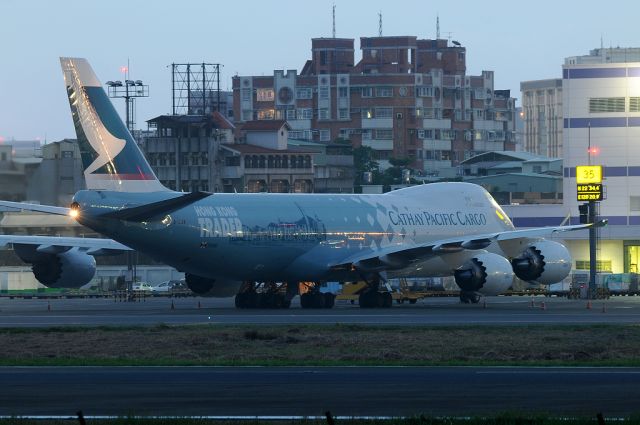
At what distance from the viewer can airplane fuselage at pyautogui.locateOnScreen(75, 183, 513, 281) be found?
5203 cm

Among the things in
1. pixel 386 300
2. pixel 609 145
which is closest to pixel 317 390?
pixel 386 300

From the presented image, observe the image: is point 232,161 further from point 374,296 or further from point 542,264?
point 542,264

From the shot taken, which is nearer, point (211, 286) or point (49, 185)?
point (49, 185)

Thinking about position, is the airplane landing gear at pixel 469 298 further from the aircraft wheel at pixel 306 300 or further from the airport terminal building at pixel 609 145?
the airport terminal building at pixel 609 145

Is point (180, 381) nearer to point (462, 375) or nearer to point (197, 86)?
point (462, 375)

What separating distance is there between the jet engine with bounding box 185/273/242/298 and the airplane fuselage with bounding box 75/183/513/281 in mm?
3272

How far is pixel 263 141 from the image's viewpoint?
151m

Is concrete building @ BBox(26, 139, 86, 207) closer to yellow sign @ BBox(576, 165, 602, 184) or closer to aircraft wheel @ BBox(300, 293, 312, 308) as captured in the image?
aircraft wheel @ BBox(300, 293, 312, 308)

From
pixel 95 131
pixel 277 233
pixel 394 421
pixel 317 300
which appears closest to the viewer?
pixel 394 421

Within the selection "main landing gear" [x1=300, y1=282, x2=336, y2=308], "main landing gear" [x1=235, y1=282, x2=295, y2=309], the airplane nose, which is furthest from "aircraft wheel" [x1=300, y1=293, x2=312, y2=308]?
the airplane nose

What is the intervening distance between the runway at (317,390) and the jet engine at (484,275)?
2680 centimetres

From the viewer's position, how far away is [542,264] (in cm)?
5994

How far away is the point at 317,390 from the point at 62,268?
3617 centimetres

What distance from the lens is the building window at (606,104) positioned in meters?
96.8
